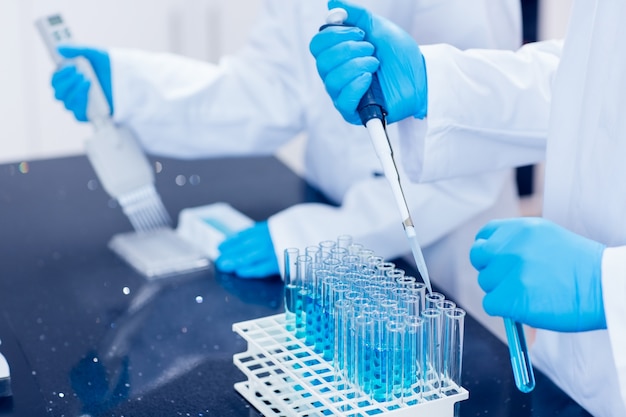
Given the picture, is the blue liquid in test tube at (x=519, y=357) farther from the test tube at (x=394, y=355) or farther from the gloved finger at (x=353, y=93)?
the gloved finger at (x=353, y=93)

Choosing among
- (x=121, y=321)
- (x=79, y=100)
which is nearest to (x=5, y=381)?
(x=121, y=321)

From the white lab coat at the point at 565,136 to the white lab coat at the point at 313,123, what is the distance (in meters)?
0.23

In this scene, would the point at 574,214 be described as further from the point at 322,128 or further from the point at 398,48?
the point at 322,128

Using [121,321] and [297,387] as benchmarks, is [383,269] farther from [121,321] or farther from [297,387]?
[121,321]

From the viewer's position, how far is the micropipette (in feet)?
3.89

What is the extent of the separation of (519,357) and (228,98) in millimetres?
1061

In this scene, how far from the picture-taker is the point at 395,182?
1203mm

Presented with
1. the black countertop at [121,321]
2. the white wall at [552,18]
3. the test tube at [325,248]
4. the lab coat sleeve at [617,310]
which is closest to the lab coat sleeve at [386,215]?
the black countertop at [121,321]

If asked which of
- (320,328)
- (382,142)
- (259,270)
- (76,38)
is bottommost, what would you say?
(259,270)

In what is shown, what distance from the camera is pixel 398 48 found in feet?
4.42

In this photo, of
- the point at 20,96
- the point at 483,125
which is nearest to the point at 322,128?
the point at 483,125

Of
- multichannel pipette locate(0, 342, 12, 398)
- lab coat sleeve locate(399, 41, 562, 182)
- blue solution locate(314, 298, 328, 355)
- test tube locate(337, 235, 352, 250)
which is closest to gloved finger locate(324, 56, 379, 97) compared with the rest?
lab coat sleeve locate(399, 41, 562, 182)

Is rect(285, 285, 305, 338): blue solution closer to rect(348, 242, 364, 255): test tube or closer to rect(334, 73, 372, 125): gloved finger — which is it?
rect(348, 242, 364, 255): test tube

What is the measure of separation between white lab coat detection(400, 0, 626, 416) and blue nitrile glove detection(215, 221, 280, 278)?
34 cm
